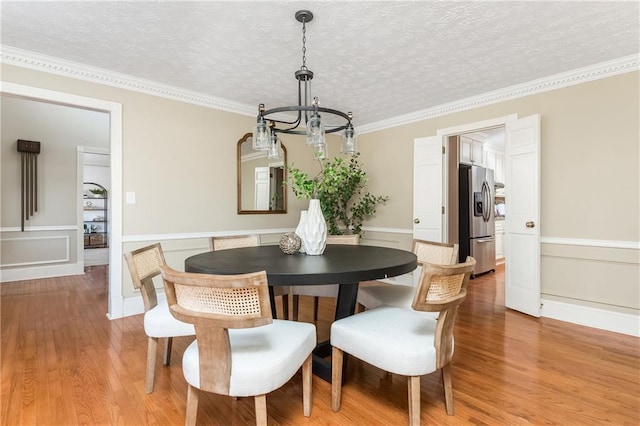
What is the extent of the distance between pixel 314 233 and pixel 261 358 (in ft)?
3.30

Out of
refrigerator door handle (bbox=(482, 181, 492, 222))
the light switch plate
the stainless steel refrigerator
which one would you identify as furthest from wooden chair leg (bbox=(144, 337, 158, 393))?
refrigerator door handle (bbox=(482, 181, 492, 222))

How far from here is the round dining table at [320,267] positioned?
1.57m

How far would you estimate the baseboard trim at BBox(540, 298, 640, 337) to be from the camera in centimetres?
282

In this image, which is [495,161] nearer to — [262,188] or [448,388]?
[262,188]

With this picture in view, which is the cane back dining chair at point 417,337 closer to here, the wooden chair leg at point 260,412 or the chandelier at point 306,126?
the wooden chair leg at point 260,412

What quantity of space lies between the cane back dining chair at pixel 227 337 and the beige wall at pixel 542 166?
248 cm

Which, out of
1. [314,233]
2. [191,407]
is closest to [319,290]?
[314,233]

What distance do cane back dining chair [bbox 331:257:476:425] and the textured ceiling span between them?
69.7 inches

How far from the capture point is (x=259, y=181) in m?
4.32

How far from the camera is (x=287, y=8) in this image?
6.97 ft

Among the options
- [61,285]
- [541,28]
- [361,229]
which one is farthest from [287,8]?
[61,285]

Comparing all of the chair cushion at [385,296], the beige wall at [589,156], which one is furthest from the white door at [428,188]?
the chair cushion at [385,296]

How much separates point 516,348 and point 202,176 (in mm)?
3519

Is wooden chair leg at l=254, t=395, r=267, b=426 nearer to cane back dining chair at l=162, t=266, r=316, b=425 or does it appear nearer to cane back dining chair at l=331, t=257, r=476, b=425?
cane back dining chair at l=162, t=266, r=316, b=425
